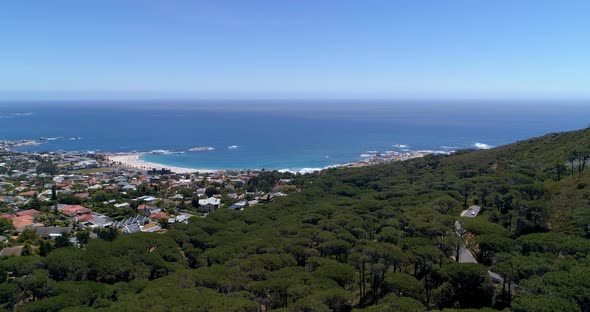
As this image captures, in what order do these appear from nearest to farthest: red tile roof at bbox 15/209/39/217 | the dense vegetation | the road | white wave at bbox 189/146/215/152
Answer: the dense vegetation < the road < red tile roof at bbox 15/209/39/217 < white wave at bbox 189/146/215/152

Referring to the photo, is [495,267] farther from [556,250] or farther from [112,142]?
[112,142]

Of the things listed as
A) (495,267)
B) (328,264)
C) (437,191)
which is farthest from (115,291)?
(437,191)

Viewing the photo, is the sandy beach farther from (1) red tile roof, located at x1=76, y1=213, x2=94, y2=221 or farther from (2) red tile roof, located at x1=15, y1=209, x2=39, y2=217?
(1) red tile roof, located at x1=76, y1=213, x2=94, y2=221

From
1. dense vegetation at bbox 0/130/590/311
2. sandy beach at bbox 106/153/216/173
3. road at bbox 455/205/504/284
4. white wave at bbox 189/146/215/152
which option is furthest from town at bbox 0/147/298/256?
road at bbox 455/205/504/284

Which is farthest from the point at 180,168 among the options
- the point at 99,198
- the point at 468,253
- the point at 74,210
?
the point at 468,253

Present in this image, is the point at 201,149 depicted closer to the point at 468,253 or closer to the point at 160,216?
the point at 160,216

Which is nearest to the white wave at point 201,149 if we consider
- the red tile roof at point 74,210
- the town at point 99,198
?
the town at point 99,198

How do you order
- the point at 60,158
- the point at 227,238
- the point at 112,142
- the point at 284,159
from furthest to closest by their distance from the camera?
A: the point at 112,142, the point at 284,159, the point at 60,158, the point at 227,238
